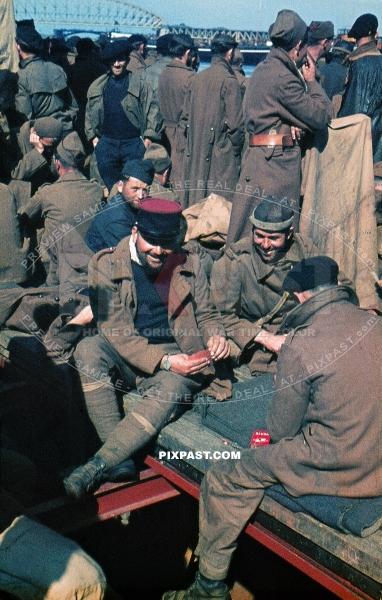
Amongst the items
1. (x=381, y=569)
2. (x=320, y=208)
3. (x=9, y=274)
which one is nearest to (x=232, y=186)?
(x=320, y=208)

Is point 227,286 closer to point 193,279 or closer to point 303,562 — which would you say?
point 193,279

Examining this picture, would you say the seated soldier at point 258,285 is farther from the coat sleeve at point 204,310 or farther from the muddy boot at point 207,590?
the muddy boot at point 207,590

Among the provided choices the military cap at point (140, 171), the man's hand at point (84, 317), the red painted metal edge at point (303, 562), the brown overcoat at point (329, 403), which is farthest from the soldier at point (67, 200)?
the brown overcoat at point (329, 403)

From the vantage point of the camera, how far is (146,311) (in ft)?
14.8

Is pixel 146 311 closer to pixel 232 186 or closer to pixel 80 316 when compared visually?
pixel 80 316

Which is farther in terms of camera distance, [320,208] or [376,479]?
[320,208]

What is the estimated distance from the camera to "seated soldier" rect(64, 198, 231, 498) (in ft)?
13.8

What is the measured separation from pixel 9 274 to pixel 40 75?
3013mm

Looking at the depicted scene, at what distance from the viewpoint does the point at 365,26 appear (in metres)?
6.26

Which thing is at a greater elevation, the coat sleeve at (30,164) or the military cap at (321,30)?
the military cap at (321,30)

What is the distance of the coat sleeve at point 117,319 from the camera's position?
432cm

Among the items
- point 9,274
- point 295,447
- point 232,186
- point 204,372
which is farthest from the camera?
point 232,186

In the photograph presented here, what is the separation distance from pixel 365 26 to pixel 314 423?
448 cm

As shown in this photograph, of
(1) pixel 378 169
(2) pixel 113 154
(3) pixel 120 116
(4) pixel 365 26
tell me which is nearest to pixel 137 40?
(3) pixel 120 116
